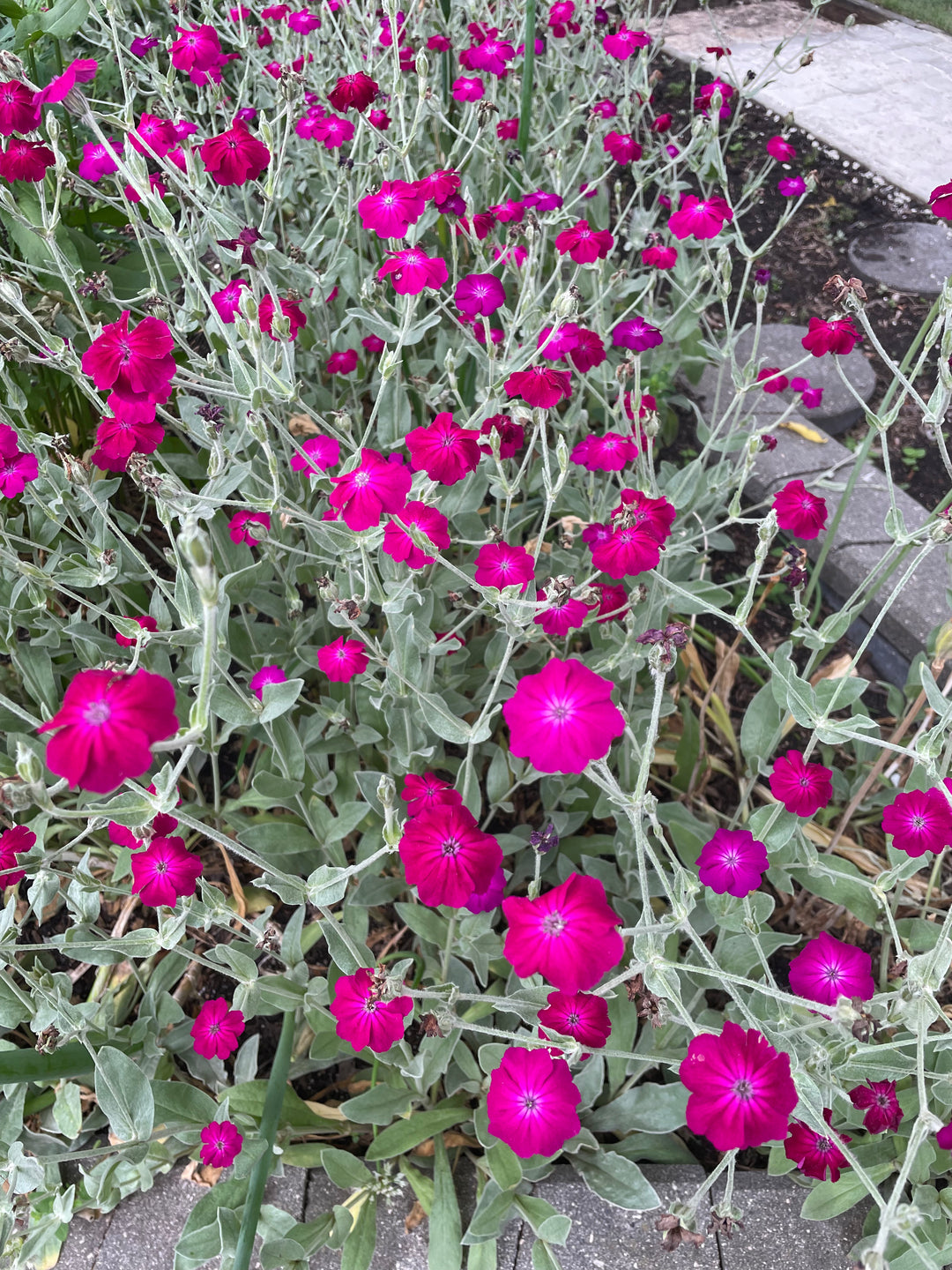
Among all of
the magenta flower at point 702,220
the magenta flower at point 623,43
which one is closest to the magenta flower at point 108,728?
the magenta flower at point 702,220

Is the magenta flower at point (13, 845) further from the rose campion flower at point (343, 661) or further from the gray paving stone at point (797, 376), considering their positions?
the gray paving stone at point (797, 376)

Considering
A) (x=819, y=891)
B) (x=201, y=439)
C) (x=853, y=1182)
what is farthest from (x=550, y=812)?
(x=201, y=439)

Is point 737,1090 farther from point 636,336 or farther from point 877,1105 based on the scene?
point 636,336

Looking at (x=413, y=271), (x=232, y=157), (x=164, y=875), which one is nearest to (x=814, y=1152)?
(x=164, y=875)

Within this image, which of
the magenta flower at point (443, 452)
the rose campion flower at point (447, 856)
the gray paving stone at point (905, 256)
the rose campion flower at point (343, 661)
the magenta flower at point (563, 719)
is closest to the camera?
the magenta flower at point (563, 719)

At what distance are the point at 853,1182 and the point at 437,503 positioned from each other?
1.09 m

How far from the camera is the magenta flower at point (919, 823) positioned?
3.72ft

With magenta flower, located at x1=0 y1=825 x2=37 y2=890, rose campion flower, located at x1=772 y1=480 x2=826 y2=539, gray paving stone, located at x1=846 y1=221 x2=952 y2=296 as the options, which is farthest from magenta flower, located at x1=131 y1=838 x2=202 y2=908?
gray paving stone, located at x1=846 y1=221 x2=952 y2=296

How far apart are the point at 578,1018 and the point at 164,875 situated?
1.59 ft

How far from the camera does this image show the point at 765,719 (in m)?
1.47

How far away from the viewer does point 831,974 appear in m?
1.11

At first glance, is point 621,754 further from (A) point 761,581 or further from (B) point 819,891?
(A) point 761,581

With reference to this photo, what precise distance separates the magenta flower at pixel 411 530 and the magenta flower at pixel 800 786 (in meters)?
0.53

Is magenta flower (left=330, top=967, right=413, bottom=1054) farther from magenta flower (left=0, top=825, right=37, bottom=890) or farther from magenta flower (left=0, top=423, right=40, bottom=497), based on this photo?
magenta flower (left=0, top=423, right=40, bottom=497)
